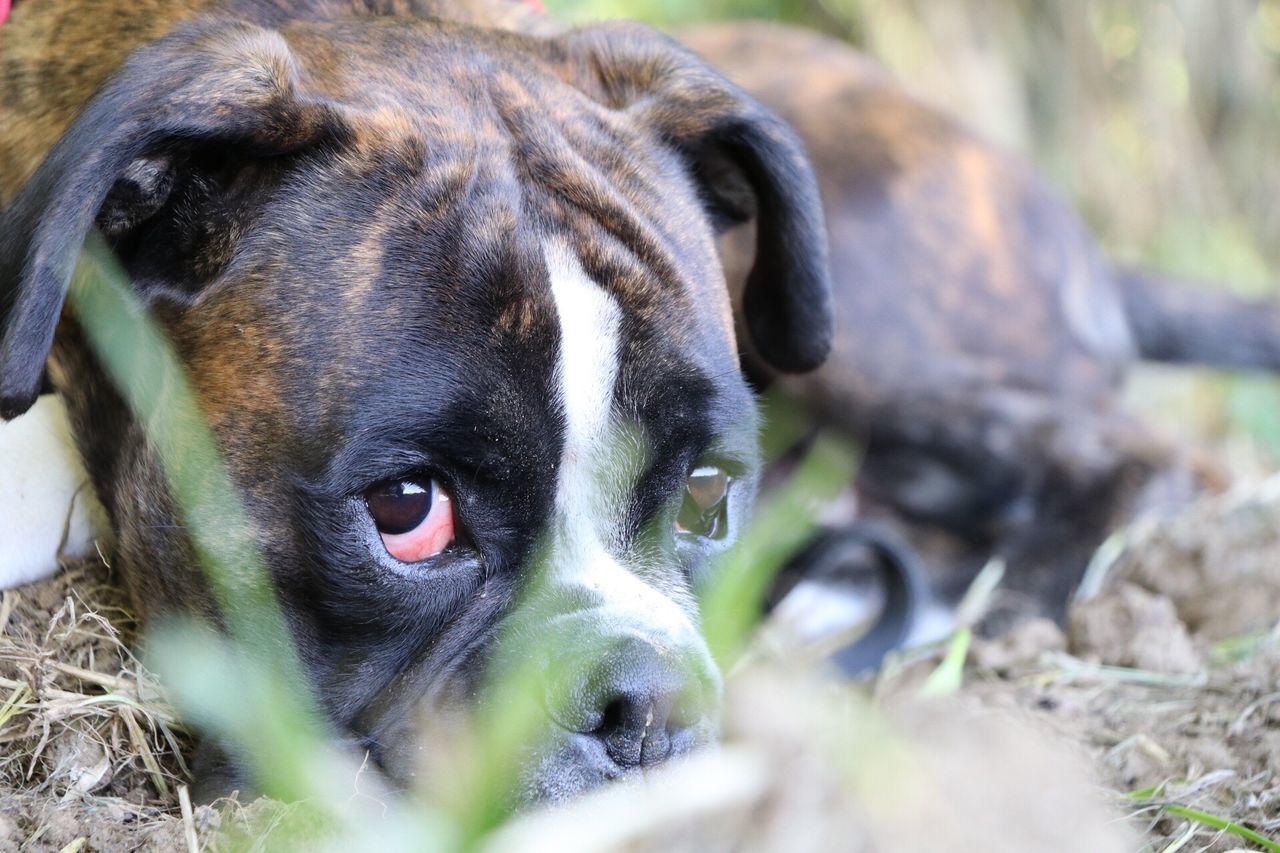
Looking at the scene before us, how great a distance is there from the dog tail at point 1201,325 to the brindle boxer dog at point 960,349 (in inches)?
10.7

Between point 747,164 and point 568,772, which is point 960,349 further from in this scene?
point 568,772

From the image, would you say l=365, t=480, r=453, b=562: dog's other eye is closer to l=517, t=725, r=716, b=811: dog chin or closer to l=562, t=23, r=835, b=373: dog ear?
l=517, t=725, r=716, b=811: dog chin

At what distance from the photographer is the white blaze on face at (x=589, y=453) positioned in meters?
1.86

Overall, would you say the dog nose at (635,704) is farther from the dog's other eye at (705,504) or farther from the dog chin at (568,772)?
the dog's other eye at (705,504)

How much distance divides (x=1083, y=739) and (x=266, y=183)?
154 cm

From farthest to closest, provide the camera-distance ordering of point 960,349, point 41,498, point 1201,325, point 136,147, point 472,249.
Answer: point 1201,325 → point 960,349 → point 41,498 → point 472,249 → point 136,147

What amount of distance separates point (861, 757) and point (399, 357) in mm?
781

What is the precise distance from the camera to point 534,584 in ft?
6.20

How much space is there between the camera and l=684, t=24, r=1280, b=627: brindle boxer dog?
3.37 meters

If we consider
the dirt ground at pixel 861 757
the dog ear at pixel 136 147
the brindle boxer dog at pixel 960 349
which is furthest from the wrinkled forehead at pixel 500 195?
the brindle boxer dog at pixel 960 349

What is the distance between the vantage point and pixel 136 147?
172cm

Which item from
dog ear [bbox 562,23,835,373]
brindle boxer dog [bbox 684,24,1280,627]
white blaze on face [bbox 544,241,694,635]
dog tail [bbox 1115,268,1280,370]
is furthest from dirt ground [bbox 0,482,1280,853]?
dog tail [bbox 1115,268,1280,370]

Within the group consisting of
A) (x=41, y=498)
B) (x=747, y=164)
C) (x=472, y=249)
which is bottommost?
(x=41, y=498)

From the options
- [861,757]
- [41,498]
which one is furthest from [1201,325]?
[41,498]
